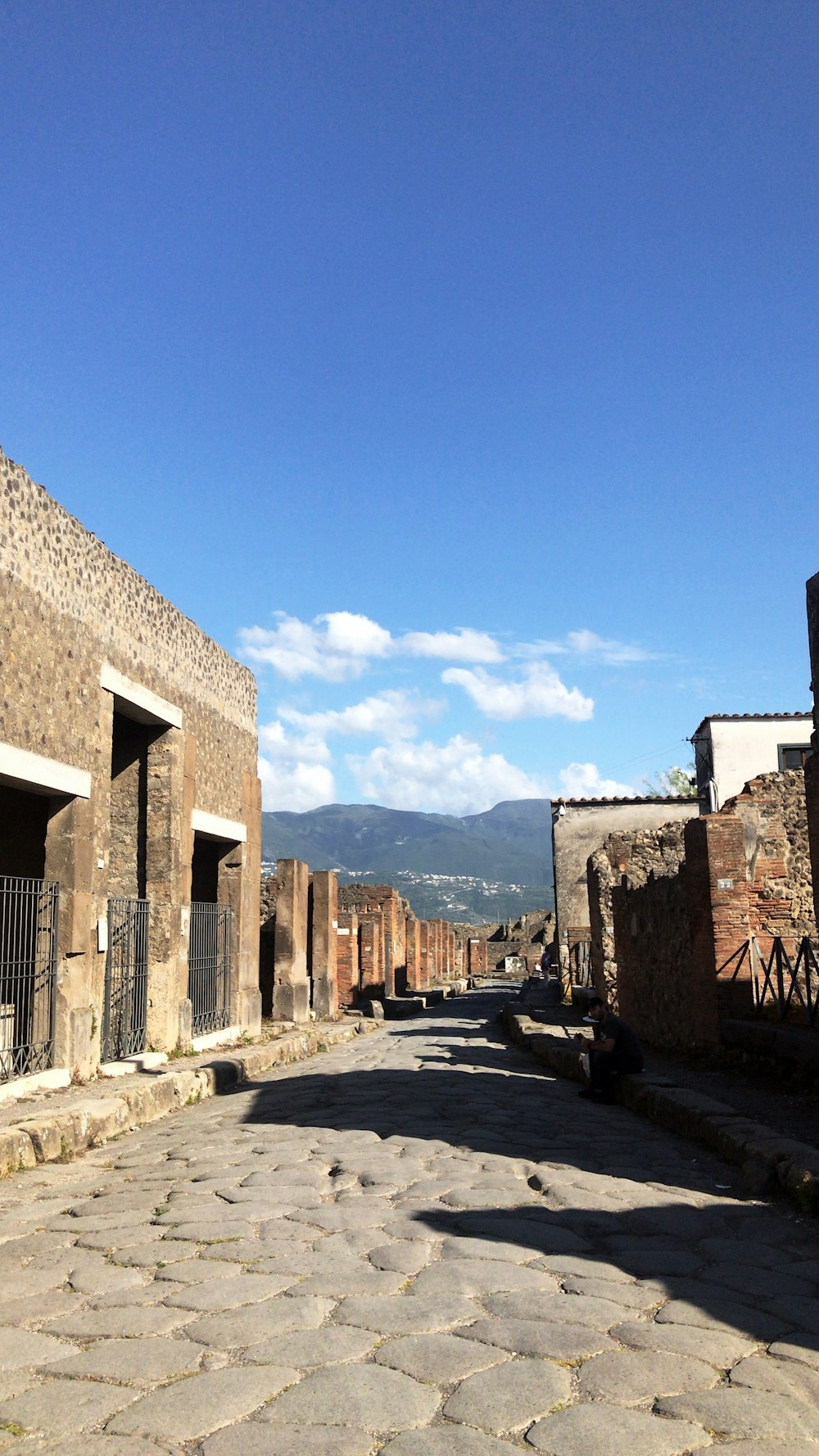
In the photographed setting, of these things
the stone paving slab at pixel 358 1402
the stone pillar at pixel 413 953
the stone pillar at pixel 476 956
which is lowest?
the stone pillar at pixel 476 956

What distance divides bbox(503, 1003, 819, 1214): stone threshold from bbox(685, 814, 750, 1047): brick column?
4.51ft

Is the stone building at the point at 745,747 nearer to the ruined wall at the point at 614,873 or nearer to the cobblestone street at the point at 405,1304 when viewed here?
the ruined wall at the point at 614,873

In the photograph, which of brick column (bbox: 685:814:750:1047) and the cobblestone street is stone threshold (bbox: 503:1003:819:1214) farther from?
brick column (bbox: 685:814:750:1047)

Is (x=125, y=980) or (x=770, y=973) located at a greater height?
(x=770, y=973)

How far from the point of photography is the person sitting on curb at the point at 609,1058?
30.1 feet

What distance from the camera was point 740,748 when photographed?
31.5 meters

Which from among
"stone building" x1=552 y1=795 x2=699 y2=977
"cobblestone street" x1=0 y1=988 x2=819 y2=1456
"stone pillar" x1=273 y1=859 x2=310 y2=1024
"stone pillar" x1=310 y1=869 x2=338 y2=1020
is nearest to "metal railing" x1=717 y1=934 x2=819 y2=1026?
"cobblestone street" x1=0 y1=988 x2=819 y2=1456

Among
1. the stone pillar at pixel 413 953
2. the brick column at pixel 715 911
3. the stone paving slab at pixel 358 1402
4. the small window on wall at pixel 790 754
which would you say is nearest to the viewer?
the stone paving slab at pixel 358 1402

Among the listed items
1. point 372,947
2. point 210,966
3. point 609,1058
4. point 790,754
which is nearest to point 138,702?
point 210,966

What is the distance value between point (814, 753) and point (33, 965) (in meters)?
7.25

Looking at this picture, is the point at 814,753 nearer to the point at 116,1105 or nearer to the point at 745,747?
the point at 116,1105

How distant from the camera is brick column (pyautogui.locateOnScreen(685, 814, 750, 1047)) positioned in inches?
424

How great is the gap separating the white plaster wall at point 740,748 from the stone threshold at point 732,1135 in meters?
21.9

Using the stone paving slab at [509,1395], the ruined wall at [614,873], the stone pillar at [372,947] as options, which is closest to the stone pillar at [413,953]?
the stone pillar at [372,947]
